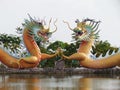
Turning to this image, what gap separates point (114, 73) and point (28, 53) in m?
4.46

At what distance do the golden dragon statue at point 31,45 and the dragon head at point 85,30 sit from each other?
4.22ft

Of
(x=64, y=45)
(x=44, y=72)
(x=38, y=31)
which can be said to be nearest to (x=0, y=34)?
(x=64, y=45)

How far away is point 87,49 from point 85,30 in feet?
3.00

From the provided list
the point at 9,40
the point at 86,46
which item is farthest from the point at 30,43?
the point at 9,40

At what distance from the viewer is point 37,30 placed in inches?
779

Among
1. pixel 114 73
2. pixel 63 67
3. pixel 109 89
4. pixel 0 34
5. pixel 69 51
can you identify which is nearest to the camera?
pixel 109 89

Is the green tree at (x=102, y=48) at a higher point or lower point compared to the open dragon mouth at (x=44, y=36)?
lower

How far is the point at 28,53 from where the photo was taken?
20250 millimetres

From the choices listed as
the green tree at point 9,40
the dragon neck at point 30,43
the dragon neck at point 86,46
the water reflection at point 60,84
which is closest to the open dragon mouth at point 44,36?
the dragon neck at point 30,43

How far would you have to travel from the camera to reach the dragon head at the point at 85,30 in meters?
19.9

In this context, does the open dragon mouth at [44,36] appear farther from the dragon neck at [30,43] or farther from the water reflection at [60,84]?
the water reflection at [60,84]

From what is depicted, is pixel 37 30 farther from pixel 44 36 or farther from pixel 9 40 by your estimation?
pixel 9 40

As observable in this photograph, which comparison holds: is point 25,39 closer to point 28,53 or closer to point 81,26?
point 28,53

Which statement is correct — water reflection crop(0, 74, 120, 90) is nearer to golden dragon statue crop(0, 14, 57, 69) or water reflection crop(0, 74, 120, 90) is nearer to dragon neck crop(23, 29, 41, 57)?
golden dragon statue crop(0, 14, 57, 69)
